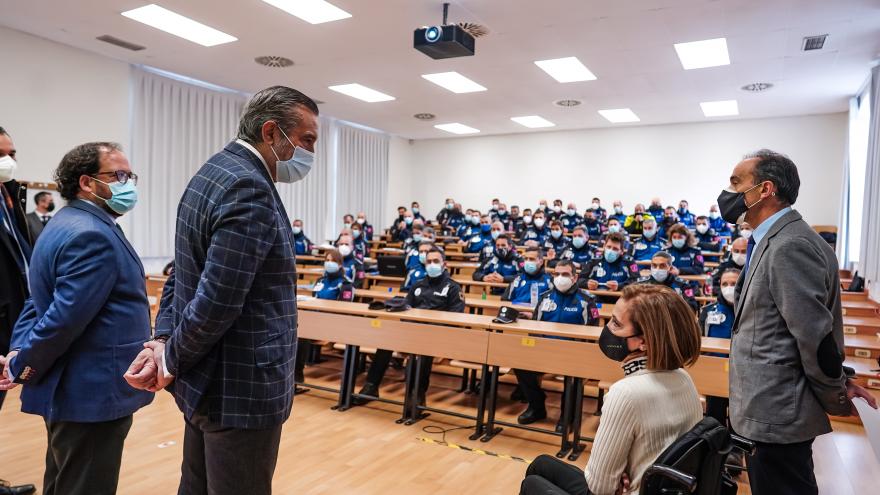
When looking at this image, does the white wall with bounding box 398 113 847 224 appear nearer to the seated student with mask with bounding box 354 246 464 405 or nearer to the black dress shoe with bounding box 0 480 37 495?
the seated student with mask with bounding box 354 246 464 405

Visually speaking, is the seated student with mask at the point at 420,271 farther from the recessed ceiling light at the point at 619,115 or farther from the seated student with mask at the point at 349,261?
the recessed ceiling light at the point at 619,115

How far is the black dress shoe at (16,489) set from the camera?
105 inches

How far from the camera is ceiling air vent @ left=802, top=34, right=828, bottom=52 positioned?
267 inches

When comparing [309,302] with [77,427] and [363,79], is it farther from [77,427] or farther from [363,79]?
[363,79]

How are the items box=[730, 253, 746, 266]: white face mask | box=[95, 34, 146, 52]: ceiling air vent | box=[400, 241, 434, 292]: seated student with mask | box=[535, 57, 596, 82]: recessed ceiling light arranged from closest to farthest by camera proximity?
box=[730, 253, 746, 266]: white face mask < box=[400, 241, 434, 292]: seated student with mask < box=[95, 34, 146, 52]: ceiling air vent < box=[535, 57, 596, 82]: recessed ceiling light

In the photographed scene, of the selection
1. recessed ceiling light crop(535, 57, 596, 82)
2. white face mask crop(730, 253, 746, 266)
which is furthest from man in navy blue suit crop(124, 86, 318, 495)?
recessed ceiling light crop(535, 57, 596, 82)

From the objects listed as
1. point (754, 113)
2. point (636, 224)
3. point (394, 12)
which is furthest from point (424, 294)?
point (754, 113)

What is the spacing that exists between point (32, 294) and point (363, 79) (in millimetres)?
Answer: 8111

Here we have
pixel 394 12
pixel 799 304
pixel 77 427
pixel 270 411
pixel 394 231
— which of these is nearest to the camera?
pixel 270 411

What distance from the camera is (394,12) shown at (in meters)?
6.25

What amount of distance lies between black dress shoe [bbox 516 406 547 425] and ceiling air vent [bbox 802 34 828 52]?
5863 mm

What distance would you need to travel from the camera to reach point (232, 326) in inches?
49.4

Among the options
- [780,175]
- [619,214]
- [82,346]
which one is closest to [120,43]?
[82,346]

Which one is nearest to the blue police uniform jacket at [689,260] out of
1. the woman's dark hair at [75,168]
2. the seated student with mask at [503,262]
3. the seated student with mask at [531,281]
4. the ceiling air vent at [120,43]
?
the seated student with mask at [503,262]
